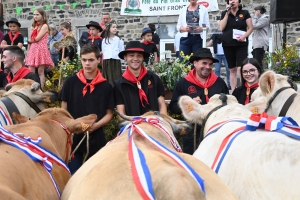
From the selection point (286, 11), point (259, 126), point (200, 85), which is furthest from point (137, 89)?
point (286, 11)

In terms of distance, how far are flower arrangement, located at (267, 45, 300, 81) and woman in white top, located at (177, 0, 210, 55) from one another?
1.86 m

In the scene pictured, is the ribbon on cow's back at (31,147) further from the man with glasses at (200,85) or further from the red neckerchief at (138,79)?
the man with glasses at (200,85)

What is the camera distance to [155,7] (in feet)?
64.5

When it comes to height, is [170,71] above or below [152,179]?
above

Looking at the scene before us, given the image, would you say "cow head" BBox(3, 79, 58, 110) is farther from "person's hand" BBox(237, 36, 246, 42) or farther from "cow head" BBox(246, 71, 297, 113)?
"person's hand" BBox(237, 36, 246, 42)

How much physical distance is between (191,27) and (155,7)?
799 centimetres

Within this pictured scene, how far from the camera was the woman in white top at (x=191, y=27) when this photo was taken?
1195 centimetres

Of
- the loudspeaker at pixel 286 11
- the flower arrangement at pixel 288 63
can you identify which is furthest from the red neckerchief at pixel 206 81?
the loudspeaker at pixel 286 11

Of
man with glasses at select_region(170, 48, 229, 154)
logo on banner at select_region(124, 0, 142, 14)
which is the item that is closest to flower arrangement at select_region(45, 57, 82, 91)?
man with glasses at select_region(170, 48, 229, 154)

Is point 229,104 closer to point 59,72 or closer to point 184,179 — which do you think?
point 184,179

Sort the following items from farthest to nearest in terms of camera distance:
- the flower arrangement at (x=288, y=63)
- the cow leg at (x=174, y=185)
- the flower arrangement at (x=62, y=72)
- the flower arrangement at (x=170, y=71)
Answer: the flower arrangement at (x=62, y=72)
the flower arrangement at (x=288, y=63)
the flower arrangement at (x=170, y=71)
the cow leg at (x=174, y=185)

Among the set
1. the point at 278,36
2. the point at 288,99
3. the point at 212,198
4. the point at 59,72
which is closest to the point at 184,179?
the point at 212,198

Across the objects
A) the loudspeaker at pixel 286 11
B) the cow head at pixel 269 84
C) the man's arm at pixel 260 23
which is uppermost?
the loudspeaker at pixel 286 11

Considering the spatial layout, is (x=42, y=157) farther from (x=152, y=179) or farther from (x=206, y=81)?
(x=206, y=81)
